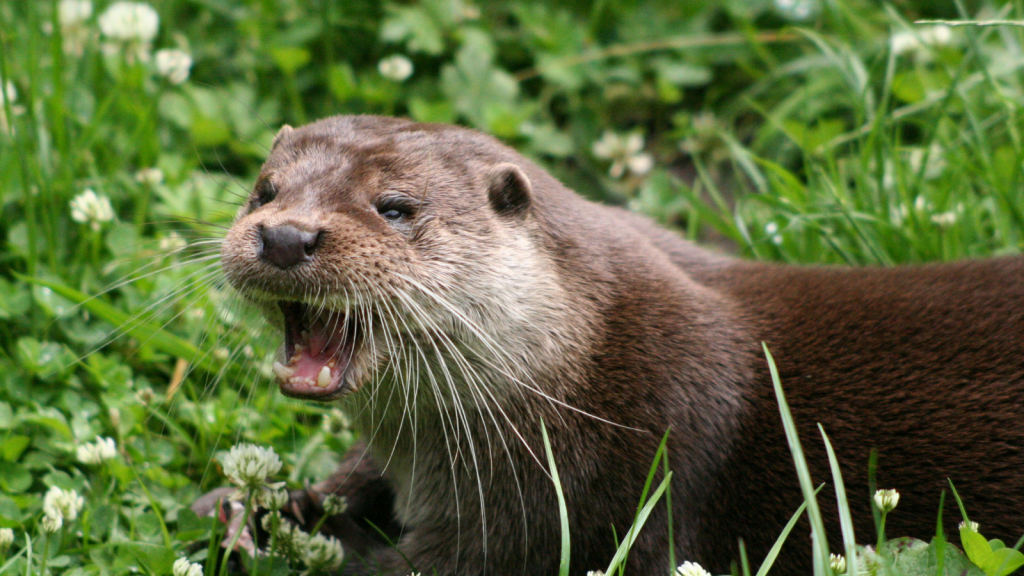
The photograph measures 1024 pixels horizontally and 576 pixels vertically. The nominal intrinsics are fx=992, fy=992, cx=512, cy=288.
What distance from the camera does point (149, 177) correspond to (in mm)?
3496

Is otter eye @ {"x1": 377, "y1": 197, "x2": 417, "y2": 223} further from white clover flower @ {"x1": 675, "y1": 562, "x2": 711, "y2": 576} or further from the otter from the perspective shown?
white clover flower @ {"x1": 675, "y1": 562, "x2": 711, "y2": 576}

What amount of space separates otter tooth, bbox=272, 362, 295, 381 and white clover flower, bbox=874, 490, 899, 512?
3.96ft

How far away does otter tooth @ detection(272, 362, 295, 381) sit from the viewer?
6.84 ft

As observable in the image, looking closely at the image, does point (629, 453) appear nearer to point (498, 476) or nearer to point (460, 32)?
point (498, 476)

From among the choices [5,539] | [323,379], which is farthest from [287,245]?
[5,539]

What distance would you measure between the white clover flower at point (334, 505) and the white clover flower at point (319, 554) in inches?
3.9

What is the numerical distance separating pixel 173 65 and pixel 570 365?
7.89 ft

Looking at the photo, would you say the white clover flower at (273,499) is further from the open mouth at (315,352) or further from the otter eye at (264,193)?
the otter eye at (264,193)

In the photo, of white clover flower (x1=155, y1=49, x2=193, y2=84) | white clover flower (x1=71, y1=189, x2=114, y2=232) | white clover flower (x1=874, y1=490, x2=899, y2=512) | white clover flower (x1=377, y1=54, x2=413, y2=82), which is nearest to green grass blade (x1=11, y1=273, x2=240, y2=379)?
white clover flower (x1=71, y1=189, x2=114, y2=232)

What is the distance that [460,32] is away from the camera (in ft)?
14.5

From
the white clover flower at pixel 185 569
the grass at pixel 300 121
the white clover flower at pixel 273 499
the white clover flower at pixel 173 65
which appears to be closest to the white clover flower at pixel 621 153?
the grass at pixel 300 121

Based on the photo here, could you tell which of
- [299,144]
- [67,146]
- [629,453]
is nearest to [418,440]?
[629,453]

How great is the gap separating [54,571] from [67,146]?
1.58 meters

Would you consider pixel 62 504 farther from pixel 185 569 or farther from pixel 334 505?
pixel 334 505
